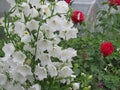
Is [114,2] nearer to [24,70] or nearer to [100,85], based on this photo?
[100,85]

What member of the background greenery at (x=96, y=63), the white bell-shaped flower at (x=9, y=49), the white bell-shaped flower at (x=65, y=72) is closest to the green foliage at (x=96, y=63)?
the background greenery at (x=96, y=63)

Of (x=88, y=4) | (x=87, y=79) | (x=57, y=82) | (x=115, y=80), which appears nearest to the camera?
(x=57, y=82)

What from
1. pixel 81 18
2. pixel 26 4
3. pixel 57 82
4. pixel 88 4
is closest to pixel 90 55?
pixel 81 18

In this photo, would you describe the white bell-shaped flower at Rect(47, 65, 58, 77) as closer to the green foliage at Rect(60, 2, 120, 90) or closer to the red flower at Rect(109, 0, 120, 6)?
the green foliage at Rect(60, 2, 120, 90)

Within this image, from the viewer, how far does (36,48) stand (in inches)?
70.4

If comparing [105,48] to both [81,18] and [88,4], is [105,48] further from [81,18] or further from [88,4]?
[88,4]

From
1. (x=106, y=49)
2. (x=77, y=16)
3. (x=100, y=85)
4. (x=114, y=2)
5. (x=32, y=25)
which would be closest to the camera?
(x=32, y=25)

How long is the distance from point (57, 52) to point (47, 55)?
1.9 inches

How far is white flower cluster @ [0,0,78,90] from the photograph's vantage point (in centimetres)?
176

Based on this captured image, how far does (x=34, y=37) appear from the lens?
179 cm

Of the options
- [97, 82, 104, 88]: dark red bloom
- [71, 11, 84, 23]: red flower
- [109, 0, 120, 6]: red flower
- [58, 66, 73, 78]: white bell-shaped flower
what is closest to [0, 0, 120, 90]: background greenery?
[97, 82, 104, 88]: dark red bloom

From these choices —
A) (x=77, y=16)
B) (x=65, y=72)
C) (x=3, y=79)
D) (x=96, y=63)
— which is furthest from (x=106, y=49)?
(x=3, y=79)

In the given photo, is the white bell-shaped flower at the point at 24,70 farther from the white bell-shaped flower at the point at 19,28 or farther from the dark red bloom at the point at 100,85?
the dark red bloom at the point at 100,85

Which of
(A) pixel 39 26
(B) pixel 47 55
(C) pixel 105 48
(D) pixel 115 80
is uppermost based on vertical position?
(A) pixel 39 26
